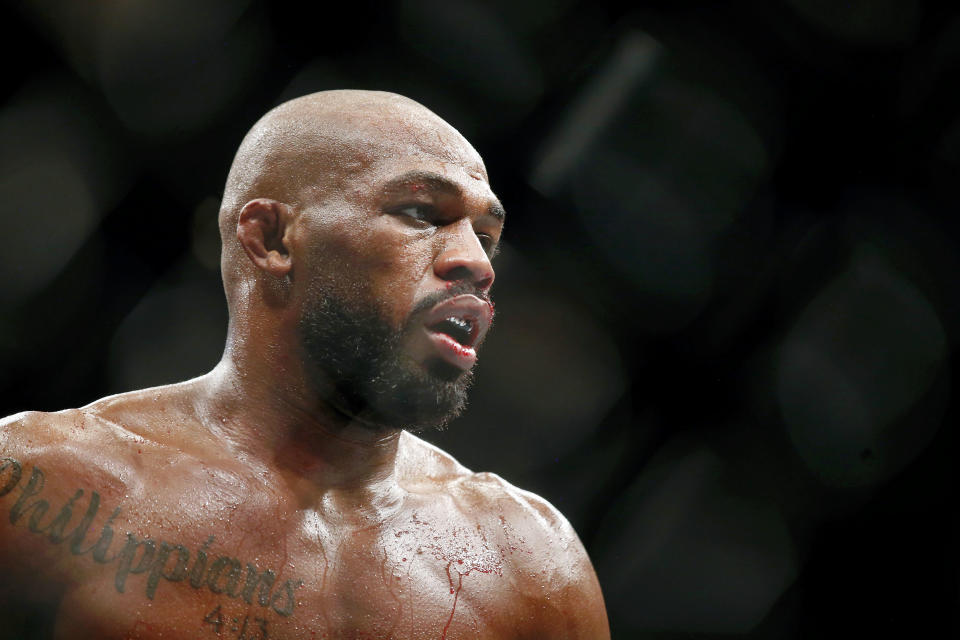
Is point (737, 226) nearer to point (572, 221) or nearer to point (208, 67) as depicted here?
point (572, 221)

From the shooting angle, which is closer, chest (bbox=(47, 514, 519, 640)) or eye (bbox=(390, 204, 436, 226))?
chest (bbox=(47, 514, 519, 640))

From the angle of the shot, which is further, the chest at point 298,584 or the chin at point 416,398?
the chin at point 416,398

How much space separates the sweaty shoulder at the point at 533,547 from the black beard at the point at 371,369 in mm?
183

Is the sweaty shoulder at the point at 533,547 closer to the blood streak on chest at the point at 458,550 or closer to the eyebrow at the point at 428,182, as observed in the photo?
the blood streak on chest at the point at 458,550

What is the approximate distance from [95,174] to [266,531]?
1046mm

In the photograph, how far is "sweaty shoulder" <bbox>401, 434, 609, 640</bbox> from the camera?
152 cm

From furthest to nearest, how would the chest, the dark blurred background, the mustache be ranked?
the dark blurred background → the mustache → the chest

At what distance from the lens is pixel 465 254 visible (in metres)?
1.46

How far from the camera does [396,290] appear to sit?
1.44 meters

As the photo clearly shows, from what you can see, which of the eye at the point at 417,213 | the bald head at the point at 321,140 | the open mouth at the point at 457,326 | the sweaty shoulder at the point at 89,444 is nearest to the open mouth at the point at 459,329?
the open mouth at the point at 457,326

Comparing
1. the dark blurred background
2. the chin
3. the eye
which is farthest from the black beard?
the dark blurred background

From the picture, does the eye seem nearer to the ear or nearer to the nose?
the nose

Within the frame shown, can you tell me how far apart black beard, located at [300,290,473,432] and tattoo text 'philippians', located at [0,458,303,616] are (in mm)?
297

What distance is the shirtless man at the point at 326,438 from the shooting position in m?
1.29
